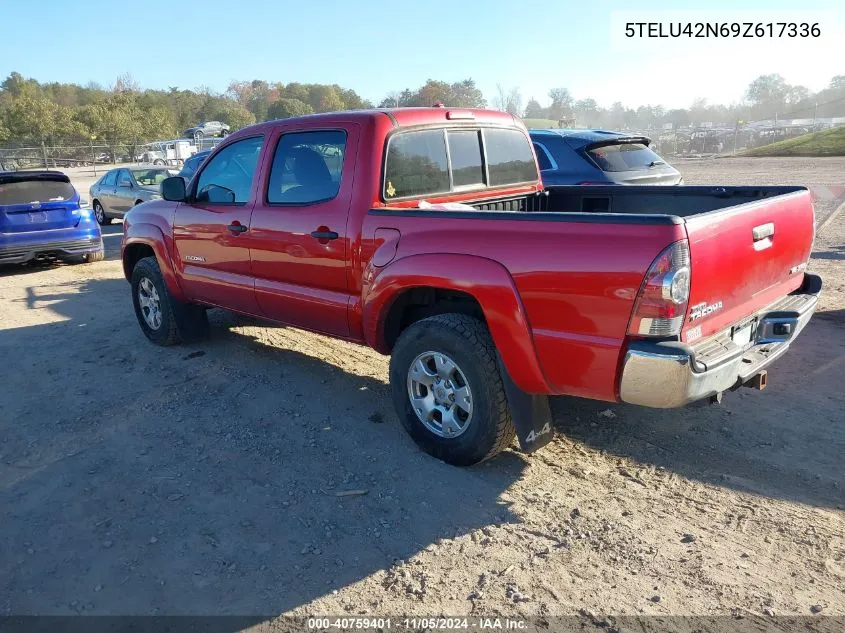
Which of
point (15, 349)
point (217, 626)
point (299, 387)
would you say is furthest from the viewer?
point (15, 349)

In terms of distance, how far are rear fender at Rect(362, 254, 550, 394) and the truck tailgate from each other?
30.0 inches

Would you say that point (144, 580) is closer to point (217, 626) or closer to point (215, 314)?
point (217, 626)

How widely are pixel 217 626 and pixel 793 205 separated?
363 centimetres

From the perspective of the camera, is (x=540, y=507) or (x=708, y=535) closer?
(x=708, y=535)

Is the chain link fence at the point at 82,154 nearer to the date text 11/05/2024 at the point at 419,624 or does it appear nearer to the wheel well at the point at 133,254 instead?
the wheel well at the point at 133,254

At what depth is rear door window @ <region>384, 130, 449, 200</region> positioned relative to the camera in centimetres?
427

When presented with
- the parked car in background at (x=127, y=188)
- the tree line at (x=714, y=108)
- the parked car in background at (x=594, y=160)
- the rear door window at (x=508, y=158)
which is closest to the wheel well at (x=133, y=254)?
the rear door window at (x=508, y=158)

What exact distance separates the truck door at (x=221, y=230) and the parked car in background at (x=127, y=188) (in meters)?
8.83

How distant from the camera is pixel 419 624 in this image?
8.85 feet

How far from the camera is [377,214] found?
4035 millimetres

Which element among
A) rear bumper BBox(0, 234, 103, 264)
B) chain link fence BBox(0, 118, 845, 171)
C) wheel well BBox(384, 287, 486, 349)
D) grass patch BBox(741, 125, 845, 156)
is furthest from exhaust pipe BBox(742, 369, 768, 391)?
chain link fence BBox(0, 118, 845, 171)

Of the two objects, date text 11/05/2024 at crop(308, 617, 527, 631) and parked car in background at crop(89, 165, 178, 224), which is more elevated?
parked car in background at crop(89, 165, 178, 224)

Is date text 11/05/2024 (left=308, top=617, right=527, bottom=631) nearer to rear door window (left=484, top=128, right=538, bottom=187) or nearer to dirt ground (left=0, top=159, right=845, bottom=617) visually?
dirt ground (left=0, top=159, right=845, bottom=617)

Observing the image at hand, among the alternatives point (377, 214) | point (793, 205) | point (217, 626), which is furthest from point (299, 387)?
point (793, 205)
